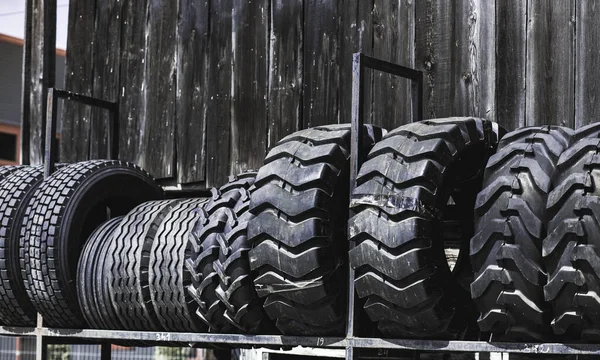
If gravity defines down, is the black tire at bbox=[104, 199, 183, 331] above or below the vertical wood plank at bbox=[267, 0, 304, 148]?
below

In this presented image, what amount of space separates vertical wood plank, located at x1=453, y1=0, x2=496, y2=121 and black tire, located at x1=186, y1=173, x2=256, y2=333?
148 centimetres

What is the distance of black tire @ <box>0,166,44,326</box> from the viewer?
6000mm

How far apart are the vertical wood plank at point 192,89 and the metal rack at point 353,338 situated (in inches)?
44.9

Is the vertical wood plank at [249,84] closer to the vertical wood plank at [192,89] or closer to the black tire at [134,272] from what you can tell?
the vertical wood plank at [192,89]

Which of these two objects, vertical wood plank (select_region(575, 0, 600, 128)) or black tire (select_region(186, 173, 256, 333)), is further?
vertical wood plank (select_region(575, 0, 600, 128))

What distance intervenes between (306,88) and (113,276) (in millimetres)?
1906

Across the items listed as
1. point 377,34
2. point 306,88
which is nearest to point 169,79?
point 306,88

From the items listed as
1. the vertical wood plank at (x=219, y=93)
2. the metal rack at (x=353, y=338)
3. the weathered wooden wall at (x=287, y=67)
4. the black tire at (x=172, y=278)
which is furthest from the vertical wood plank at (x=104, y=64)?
the black tire at (x=172, y=278)

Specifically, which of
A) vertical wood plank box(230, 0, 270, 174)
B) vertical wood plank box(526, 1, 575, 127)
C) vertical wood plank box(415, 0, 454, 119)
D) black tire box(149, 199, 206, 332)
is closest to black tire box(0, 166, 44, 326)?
black tire box(149, 199, 206, 332)

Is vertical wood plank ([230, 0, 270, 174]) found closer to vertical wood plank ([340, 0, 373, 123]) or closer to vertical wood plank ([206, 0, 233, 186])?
vertical wood plank ([206, 0, 233, 186])

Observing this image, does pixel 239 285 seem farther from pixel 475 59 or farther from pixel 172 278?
pixel 475 59

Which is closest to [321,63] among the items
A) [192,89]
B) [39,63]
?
[192,89]

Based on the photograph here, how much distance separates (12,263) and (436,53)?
8.87 ft

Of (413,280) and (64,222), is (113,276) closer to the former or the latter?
(64,222)
